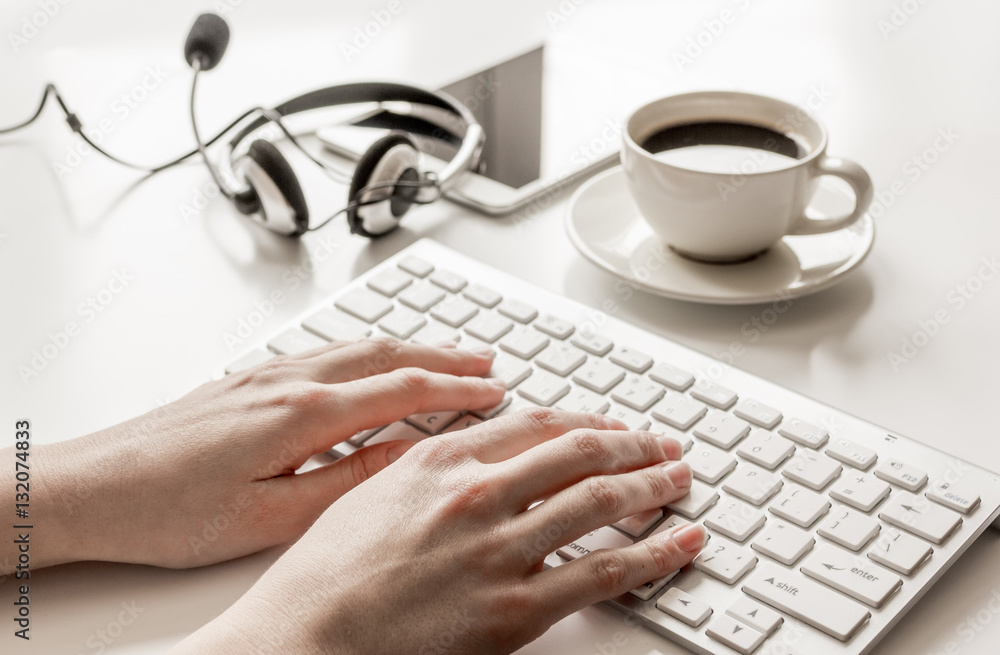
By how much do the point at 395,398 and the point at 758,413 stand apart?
9.7 inches

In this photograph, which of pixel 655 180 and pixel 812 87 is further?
pixel 812 87

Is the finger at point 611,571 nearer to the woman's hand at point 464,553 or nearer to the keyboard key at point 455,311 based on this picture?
the woman's hand at point 464,553

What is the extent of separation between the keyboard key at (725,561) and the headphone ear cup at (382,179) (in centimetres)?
48

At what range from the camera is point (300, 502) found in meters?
0.60

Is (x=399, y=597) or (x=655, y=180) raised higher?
(x=655, y=180)

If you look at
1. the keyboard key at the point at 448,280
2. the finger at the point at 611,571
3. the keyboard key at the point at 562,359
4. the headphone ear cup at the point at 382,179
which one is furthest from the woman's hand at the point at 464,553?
the headphone ear cup at the point at 382,179

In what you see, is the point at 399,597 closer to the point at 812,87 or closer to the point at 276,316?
the point at 276,316

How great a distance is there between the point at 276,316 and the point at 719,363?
1.26 ft

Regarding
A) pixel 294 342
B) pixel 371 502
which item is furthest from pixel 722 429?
pixel 294 342

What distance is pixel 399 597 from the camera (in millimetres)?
504

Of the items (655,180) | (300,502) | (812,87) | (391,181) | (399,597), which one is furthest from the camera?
(812,87)

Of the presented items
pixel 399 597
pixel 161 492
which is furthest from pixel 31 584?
pixel 399 597

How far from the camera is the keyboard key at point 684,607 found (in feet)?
1.68

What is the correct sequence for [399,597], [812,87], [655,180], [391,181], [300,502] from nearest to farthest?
[399,597] < [300,502] < [655,180] < [391,181] < [812,87]
